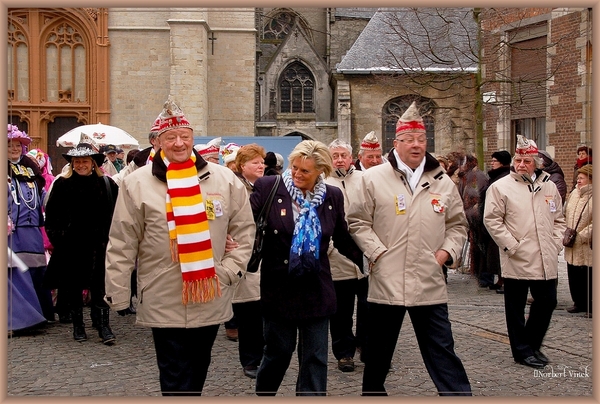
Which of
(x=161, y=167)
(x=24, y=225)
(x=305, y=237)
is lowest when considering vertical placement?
(x=24, y=225)

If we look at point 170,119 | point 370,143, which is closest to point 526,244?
point 370,143

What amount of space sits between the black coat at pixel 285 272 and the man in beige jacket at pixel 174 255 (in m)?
0.37

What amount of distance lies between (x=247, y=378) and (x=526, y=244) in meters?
2.74

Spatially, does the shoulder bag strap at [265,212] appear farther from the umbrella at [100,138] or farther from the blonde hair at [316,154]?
the umbrella at [100,138]

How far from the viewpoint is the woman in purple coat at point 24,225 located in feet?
26.5

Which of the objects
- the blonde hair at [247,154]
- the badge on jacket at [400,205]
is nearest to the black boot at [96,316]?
the blonde hair at [247,154]

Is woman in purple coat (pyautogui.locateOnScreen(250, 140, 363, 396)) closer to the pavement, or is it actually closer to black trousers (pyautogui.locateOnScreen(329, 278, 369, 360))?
the pavement

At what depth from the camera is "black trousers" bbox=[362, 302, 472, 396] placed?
16.2ft

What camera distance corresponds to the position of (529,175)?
6723 mm

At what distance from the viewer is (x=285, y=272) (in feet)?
15.7

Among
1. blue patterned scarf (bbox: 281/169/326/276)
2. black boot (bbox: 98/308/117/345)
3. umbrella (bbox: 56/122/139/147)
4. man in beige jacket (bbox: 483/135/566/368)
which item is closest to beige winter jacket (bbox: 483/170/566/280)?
man in beige jacket (bbox: 483/135/566/368)

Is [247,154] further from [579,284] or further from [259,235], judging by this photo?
[579,284]

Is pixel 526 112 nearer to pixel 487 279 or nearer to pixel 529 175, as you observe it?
pixel 487 279

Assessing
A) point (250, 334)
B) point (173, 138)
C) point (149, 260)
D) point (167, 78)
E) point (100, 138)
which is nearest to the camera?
point (149, 260)
